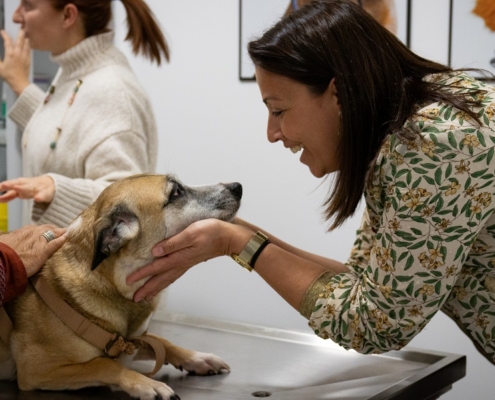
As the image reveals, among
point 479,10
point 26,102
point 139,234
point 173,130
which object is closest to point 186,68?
point 173,130

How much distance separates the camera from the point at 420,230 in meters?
1.20

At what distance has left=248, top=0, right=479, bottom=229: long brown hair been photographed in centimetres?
128

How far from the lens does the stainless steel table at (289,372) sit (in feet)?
4.53

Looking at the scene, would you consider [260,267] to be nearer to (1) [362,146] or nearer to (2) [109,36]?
(1) [362,146]

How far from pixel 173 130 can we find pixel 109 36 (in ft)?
3.53

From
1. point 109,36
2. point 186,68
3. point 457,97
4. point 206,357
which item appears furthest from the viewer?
point 186,68

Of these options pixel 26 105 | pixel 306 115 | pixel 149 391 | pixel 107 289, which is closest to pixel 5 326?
pixel 107 289

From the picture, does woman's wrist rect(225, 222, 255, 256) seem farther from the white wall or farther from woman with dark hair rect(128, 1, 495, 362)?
the white wall

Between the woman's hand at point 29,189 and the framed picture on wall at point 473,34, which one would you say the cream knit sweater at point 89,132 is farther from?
the framed picture on wall at point 473,34

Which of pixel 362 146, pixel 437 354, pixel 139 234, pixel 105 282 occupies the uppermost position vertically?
pixel 362 146

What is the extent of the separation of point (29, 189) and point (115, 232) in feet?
1.84

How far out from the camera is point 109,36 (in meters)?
2.19

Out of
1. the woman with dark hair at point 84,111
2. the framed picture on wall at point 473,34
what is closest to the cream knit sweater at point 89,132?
the woman with dark hair at point 84,111

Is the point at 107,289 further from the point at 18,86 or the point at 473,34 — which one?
the point at 473,34
